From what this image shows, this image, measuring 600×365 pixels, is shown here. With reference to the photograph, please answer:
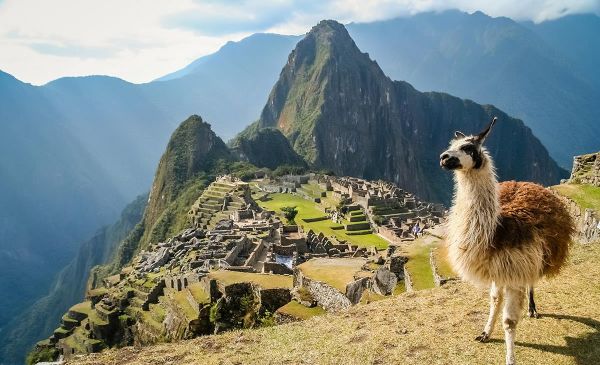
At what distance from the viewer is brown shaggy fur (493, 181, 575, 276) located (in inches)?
180

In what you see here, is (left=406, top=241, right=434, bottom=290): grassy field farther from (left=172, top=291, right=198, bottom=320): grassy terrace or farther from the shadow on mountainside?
(left=172, top=291, right=198, bottom=320): grassy terrace

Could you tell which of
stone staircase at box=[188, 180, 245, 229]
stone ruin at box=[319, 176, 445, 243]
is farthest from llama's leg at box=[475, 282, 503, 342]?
stone staircase at box=[188, 180, 245, 229]

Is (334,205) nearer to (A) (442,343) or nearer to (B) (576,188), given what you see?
(B) (576,188)

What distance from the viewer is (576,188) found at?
12.5m

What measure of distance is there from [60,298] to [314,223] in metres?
59.9

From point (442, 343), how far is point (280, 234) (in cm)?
2311

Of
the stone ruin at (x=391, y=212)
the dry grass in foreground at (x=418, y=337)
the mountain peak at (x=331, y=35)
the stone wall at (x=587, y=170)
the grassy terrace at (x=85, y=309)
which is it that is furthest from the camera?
the mountain peak at (x=331, y=35)

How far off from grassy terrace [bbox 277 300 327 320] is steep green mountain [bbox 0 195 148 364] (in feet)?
197

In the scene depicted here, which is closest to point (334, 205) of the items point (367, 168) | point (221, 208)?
point (221, 208)

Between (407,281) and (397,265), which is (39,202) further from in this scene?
(407,281)

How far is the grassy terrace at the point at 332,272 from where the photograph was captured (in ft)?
33.1

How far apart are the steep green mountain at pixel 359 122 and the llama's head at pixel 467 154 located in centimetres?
13492

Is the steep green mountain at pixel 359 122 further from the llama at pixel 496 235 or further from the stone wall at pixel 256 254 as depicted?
the llama at pixel 496 235

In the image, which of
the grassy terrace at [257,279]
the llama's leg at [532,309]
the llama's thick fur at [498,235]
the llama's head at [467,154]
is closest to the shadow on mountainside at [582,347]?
the llama's leg at [532,309]
